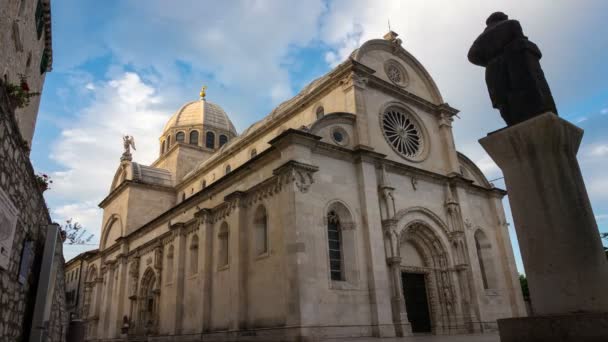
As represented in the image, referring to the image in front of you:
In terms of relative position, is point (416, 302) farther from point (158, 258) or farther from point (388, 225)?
point (158, 258)

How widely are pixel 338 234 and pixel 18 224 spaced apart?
515 inches

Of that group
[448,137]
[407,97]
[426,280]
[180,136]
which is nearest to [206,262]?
[426,280]

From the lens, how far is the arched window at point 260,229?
19.3 meters

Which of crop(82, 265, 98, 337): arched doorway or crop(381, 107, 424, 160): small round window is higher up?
crop(381, 107, 424, 160): small round window

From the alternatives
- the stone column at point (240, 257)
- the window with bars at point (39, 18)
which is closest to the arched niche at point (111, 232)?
the stone column at point (240, 257)

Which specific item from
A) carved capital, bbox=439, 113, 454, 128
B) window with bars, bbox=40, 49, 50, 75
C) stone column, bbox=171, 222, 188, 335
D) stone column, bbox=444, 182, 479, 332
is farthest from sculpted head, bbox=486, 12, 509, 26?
stone column, bbox=171, 222, 188, 335

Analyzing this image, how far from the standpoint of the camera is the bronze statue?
7082 mm

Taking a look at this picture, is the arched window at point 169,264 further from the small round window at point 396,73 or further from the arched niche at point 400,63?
the small round window at point 396,73

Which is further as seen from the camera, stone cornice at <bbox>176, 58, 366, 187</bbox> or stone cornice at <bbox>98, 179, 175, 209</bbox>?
stone cornice at <bbox>98, 179, 175, 209</bbox>

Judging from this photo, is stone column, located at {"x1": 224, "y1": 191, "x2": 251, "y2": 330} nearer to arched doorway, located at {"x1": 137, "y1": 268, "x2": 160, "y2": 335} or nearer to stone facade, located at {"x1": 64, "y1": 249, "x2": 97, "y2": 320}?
arched doorway, located at {"x1": 137, "y1": 268, "x2": 160, "y2": 335}

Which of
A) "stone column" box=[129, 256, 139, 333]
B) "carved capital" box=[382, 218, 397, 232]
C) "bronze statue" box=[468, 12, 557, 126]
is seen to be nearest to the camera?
"bronze statue" box=[468, 12, 557, 126]

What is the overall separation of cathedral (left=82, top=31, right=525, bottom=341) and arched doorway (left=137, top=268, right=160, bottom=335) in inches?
4.6

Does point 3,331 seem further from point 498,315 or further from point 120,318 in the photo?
point 120,318

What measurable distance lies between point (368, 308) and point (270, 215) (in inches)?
215
